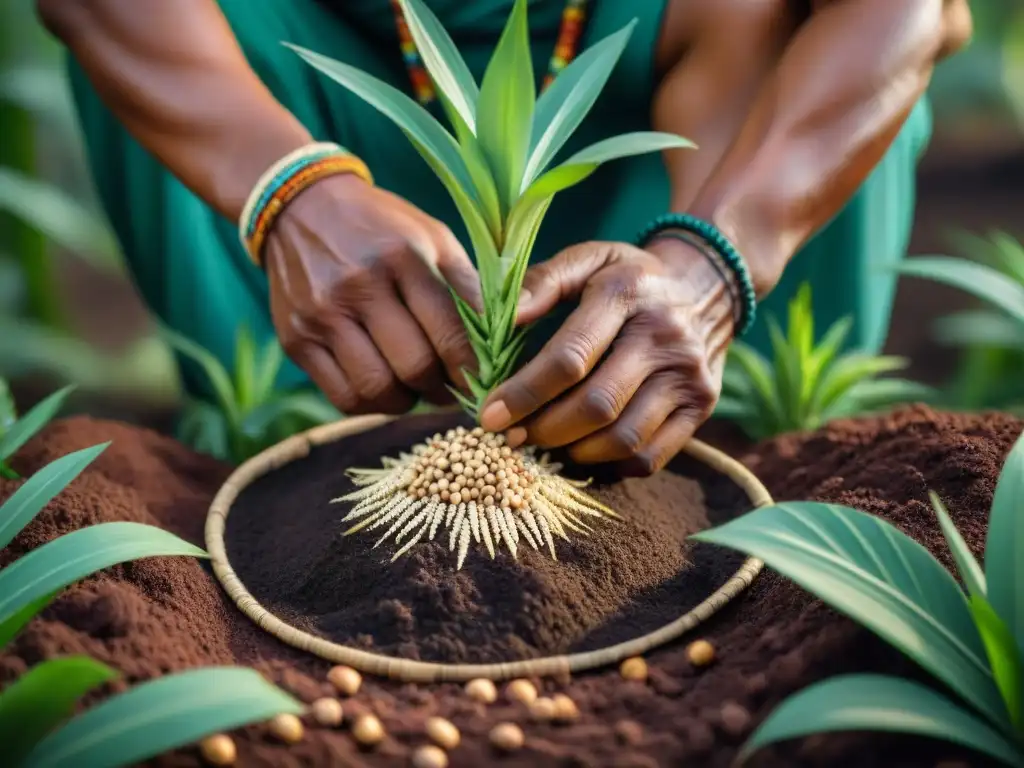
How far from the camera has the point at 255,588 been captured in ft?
4.30

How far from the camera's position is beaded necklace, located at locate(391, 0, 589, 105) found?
1732mm

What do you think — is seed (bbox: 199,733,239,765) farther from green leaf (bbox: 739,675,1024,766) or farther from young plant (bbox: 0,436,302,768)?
green leaf (bbox: 739,675,1024,766)

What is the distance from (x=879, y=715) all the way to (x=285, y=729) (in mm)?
538

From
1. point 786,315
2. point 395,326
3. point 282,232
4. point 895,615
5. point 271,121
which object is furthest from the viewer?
point 786,315

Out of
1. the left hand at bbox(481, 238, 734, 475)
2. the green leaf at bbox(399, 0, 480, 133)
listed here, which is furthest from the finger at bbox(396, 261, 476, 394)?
the green leaf at bbox(399, 0, 480, 133)

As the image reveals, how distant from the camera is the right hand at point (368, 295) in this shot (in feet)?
4.45

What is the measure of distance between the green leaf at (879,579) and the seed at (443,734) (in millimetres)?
307

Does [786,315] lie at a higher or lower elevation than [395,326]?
lower

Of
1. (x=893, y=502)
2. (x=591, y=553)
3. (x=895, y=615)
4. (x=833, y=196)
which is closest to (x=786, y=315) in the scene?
(x=833, y=196)

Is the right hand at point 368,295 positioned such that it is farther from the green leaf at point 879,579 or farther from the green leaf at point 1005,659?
the green leaf at point 1005,659

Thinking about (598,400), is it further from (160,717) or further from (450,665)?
(160,717)

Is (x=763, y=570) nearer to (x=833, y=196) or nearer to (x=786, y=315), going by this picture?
(x=833, y=196)

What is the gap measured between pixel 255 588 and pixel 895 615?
2.45 feet

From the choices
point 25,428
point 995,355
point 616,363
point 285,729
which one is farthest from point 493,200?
point 995,355
